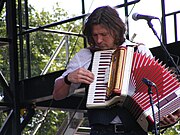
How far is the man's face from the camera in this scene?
343 cm

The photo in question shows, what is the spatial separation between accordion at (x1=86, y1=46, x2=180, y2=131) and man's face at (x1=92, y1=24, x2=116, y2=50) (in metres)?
0.07

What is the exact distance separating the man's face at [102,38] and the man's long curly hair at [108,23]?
0.08 feet

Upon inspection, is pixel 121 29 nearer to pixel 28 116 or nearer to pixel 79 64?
pixel 79 64

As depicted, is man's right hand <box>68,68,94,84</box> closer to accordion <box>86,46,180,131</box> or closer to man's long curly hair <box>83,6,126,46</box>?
accordion <box>86,46,180,131</box>

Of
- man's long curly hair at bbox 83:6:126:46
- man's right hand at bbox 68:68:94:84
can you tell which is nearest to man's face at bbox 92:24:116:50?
man's long curly hair at bbox 83:6:126:46

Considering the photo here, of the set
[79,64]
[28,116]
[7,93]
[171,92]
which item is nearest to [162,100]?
[171,92]

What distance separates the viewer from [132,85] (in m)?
3.33

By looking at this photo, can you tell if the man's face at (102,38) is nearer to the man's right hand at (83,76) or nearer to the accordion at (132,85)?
the accordion at (132,85)

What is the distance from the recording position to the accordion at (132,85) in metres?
3.25

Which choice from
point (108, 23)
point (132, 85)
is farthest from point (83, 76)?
point (108, 23)

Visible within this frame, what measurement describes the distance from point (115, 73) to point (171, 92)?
35cm

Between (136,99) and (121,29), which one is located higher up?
(121,29)

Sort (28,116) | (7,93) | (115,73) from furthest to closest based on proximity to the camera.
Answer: (28,116)
(7,93)
(115,73)

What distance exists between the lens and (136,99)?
10.9 feet
